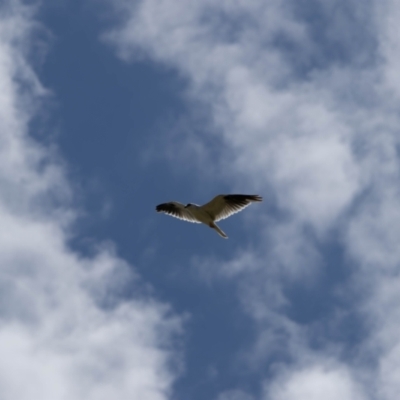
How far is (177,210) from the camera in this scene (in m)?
41.4

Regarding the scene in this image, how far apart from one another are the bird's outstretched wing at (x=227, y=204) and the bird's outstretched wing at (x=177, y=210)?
56.2 inches

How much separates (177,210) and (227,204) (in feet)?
9.78

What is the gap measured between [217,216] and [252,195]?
6.50 ft

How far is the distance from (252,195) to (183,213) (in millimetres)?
3859

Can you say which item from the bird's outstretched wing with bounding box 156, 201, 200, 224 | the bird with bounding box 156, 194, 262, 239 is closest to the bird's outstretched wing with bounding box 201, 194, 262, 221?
the bird with bounding box 156, 194, 262, 239

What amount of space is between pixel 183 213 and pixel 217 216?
A: 2.08m

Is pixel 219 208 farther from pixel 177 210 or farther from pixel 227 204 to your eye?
pixel 177 210

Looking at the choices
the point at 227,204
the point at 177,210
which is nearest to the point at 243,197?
the point at 227,204

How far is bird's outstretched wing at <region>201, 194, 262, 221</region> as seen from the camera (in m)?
39.3

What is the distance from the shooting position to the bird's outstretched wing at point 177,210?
4106cm

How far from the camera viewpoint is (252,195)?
3928cm

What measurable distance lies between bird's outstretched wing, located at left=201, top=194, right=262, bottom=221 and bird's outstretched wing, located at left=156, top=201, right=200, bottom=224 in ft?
4.68

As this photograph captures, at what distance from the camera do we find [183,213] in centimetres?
4128

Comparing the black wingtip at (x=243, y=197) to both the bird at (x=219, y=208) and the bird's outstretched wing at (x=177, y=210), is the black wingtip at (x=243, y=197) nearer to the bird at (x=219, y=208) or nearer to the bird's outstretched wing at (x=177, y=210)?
the bird at (x=219, y=208)
